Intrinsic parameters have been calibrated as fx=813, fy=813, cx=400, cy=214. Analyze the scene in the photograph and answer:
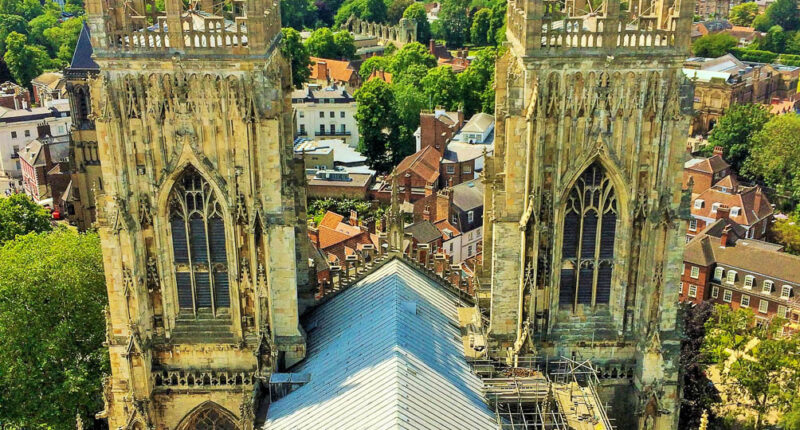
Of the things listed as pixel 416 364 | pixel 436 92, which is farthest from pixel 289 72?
pixel 436 92

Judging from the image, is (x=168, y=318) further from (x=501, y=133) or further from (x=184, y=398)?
(x=501, y=133)

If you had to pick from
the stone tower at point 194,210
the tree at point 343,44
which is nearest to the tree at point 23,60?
the tree at point 343,44

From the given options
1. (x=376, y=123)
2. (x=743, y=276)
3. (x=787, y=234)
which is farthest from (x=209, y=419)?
(x=376, y=123)

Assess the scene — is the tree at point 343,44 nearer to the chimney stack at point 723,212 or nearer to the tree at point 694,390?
the chimney stack at point 723,212

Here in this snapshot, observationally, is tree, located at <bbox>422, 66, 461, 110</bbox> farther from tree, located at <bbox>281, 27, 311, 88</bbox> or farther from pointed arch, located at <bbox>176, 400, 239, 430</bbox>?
pointed arch, located at <bbox>176, 400, 239, 430</bbox>

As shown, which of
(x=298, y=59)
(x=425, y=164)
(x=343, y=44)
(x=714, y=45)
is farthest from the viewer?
(x=714, y=45)

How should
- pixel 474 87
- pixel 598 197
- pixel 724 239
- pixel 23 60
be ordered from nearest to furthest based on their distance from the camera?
1. pixel 598 197
2. pixel 724 239
3. pixel 474 87
4. pixel 23 60

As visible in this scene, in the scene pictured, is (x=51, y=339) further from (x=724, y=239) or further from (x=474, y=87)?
(x=474, y=87)
